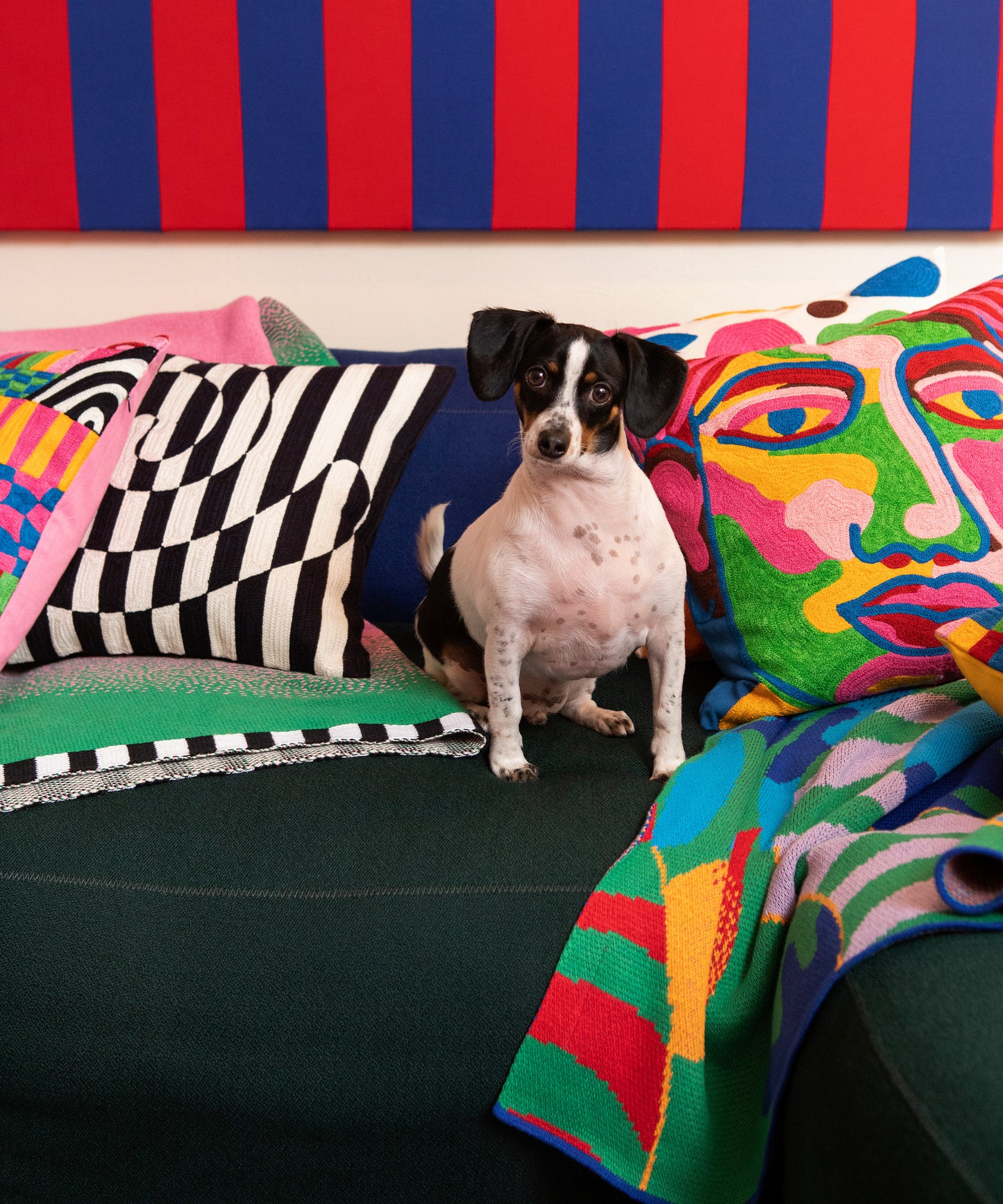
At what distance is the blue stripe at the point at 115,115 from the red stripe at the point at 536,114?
746 millimetres

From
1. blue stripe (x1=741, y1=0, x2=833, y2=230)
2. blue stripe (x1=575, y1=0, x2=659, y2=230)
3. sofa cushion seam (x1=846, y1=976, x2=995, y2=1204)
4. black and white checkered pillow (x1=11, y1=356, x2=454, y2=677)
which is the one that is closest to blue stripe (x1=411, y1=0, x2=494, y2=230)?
blue stripe (x1=575, y1=0, x2=659, y2=230)

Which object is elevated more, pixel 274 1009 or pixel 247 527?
pixel 247 527

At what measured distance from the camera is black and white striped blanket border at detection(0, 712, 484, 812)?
110cm

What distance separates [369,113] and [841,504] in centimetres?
136

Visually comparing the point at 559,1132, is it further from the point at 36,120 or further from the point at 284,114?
the point at 36,120

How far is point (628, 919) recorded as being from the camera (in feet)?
3.17

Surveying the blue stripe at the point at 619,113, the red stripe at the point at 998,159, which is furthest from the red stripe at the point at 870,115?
the blue stripe at the point at 619,113

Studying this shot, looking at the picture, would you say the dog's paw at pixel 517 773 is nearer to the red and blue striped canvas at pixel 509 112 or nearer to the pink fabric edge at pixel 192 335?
the pink fabric edge at pixel 192 335

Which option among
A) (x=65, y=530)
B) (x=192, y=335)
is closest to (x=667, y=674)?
(x=65, y=530)

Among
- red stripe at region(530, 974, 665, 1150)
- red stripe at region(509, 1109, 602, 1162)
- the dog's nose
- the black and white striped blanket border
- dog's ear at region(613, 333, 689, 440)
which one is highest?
dog's ear at region(613, 333, 689, 440)

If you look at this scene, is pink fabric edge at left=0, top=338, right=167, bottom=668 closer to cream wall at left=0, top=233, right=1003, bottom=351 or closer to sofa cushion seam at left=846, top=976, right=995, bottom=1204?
cream wall at left=0, top=233, right=1003, bottom=351

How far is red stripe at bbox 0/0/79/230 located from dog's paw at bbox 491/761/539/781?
5.42ft

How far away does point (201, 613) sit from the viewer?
4.58 ft

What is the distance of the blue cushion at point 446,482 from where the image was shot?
1.76 metres
